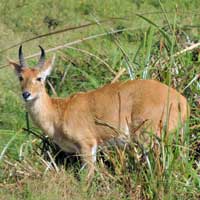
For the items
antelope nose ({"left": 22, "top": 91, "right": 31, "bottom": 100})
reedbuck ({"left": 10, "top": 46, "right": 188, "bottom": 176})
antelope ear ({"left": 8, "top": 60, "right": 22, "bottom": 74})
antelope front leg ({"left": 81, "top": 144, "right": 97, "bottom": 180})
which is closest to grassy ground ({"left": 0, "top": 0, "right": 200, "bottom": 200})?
antelope front leg ({"left": 81, "top": 144, "right": 97, "bottom": 180})

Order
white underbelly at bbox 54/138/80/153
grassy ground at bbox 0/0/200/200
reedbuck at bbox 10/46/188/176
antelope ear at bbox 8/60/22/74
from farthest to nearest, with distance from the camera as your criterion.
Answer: antelope ear at bbox 8/60/22/74
white underbelly at bbox 54/138/80/153
reedbuck at bbox 10/46/188/176
grassy ground at bbox 0/0/200/200

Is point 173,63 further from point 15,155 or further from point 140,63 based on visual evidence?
point 15,155

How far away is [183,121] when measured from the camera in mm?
8859

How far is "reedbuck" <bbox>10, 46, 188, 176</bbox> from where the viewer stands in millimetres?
8984

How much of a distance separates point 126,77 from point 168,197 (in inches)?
81.2

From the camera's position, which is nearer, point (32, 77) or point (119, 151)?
point (119, 151)

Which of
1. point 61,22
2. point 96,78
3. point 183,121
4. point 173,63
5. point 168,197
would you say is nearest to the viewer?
point 168,197

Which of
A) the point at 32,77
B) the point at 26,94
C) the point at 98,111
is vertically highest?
the point at 32,77

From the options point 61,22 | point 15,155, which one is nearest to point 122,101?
point 15,155

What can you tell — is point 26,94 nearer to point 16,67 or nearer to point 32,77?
point 32,77

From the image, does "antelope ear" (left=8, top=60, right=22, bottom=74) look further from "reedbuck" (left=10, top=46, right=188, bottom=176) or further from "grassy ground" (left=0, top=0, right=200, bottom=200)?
"grassy ground" (left=0, top=0, right=200, bottom=200)

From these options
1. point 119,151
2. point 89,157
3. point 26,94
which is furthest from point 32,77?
point 119,151

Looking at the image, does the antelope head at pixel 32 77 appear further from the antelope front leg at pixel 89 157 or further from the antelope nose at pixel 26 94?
the antelope front leg at pixel 89 157

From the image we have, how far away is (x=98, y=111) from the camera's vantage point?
30.9 feet
